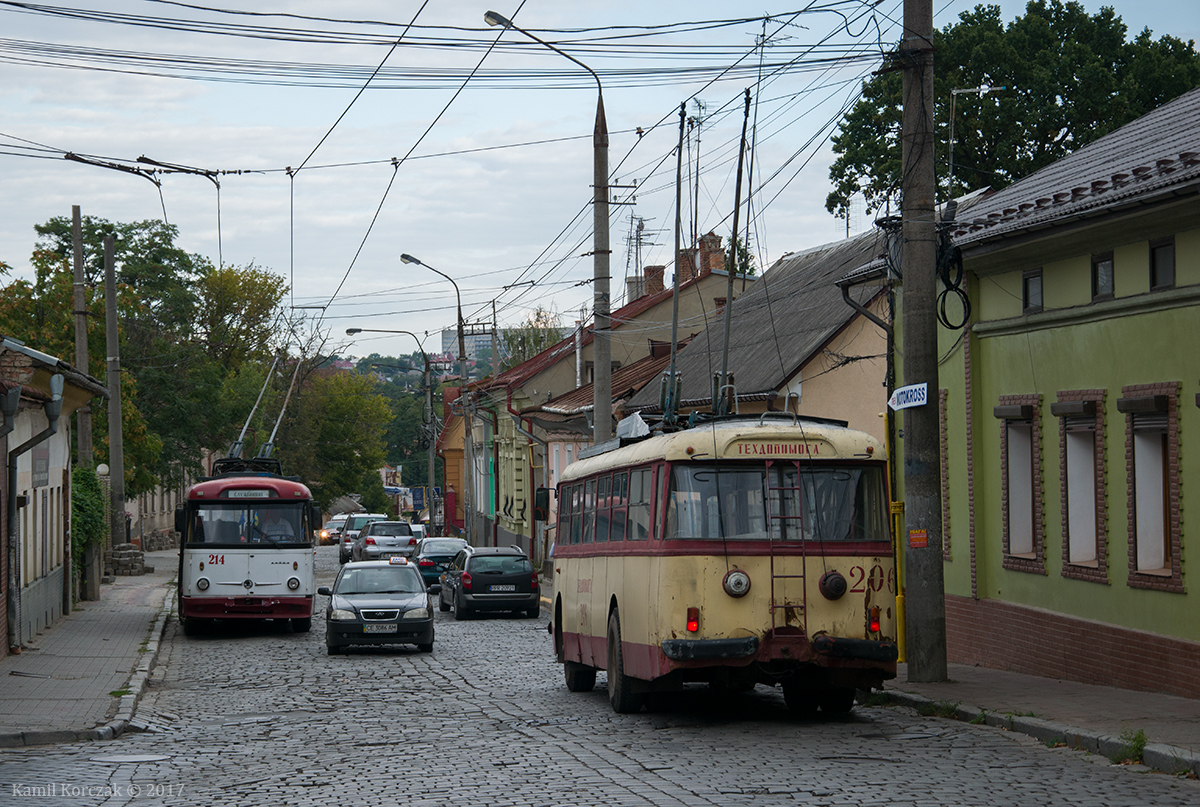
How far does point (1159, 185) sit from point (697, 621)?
5.85 m

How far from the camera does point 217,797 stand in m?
10.0

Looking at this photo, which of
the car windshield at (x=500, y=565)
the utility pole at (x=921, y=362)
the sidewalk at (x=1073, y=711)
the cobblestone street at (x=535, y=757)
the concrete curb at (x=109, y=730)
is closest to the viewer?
the cobblestone street at (x=535, y=757)

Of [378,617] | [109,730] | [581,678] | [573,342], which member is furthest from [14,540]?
[573,342]

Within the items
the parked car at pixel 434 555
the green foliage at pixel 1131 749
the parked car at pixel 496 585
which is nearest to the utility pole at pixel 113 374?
the parked car at pixel 434 555

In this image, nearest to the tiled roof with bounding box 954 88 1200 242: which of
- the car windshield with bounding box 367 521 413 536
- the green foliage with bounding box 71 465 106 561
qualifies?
the green foliage with bounding box 71 465 106 561

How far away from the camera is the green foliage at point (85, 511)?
32125mm

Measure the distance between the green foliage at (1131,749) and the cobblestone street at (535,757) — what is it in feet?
0.57

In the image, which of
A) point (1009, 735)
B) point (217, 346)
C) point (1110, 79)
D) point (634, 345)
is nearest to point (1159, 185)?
point (1009, 735)

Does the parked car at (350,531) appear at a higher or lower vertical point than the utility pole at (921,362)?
lower

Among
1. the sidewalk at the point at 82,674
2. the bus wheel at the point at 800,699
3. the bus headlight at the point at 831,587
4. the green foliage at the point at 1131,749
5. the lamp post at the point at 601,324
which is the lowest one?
the sidewalk at the point at 82,674

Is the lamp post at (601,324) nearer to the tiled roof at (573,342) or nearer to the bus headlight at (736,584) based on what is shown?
the bus headlight at (736,584)

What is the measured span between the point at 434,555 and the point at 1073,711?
28.6 metres

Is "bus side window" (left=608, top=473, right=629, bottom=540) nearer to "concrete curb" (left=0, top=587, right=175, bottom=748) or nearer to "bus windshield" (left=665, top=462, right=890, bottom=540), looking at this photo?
"bus windshield" (left=665, top=462, right=890, bottom=540)

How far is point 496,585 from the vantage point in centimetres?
3134
